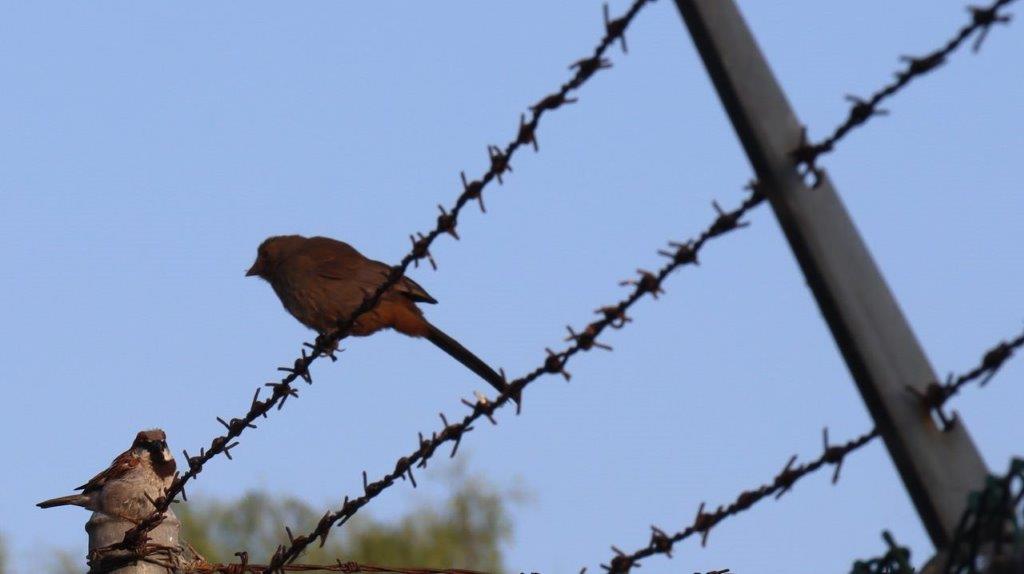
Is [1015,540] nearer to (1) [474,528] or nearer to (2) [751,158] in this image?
(2) [751,158]

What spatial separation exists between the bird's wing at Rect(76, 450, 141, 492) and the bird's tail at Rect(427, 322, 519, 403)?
118 inches

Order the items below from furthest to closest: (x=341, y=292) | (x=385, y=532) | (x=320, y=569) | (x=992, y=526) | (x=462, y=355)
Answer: (x=385, y=532) → (x=341, y=292) → (x=462, y=355) → (x=320, y=569) → (x=992, y=526)

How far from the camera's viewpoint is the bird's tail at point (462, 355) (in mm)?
8147

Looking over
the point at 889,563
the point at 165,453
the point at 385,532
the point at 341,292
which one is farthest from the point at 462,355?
the point at 385,532

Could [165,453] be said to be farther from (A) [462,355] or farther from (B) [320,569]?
(A) [462,355]

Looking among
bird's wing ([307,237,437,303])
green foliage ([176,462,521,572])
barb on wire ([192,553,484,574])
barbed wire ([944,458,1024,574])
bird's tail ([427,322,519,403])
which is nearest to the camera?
barbed wire ([944,458,1024,574])

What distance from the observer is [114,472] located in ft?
17.3

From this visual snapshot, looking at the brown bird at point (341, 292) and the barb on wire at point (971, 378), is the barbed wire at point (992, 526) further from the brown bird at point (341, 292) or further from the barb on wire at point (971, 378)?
the brown bird at point (341, 292)

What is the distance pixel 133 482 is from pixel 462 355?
339cm

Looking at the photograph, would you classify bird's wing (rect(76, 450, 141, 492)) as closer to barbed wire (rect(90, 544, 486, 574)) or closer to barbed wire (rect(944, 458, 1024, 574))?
barbed wire (rect(90, 544, 486, 574))

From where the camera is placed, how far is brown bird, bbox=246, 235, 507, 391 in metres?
8.82

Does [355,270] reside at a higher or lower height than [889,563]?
higher

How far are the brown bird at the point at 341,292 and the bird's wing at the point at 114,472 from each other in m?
3.27

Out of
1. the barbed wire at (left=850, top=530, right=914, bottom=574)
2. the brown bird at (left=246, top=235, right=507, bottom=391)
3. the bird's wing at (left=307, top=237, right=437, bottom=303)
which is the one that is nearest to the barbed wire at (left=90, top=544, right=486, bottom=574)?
the barbed wire at (left=850, top=530, right=914, bottom=574)
